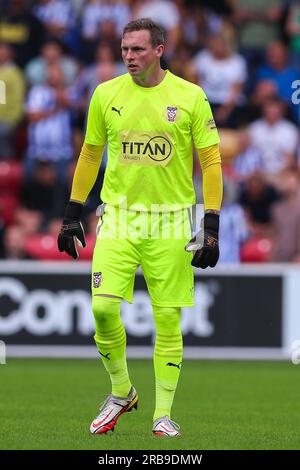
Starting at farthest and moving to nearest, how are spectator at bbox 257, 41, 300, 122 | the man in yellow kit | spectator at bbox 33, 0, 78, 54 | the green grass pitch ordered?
spectator at bbox 33, 0, 78, 54 < spectator at bbox 257, 41, 300, 122 < the man in yellow kit < the green grass pitch

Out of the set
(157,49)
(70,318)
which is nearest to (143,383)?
(70,318)

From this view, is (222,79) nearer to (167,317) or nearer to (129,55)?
(129,55)

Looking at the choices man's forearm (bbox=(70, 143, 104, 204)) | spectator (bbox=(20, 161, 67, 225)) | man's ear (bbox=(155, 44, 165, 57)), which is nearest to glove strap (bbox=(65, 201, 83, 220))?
man's forearm (bbox=(70, 143, 104, 204))

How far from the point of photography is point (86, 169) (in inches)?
319

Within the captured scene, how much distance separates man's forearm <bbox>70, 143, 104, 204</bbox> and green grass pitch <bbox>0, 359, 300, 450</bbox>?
1.54 m

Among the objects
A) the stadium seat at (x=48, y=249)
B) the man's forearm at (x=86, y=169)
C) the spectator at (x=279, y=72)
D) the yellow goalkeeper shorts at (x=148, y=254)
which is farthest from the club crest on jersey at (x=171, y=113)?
the spectator at (x=279, y=72)

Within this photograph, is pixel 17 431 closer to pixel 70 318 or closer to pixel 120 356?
pixel 120 356

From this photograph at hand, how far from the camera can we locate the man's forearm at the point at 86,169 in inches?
318

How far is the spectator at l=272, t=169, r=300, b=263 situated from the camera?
14547 mm

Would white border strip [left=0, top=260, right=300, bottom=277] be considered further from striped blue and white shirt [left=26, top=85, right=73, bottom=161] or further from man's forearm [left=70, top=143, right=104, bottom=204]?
man's forearm [left=70, top=143, right=104, bottom=204]

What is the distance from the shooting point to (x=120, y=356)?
26.1 feet

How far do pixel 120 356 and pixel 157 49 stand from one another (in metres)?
1.95

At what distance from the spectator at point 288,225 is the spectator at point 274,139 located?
119 centimetres

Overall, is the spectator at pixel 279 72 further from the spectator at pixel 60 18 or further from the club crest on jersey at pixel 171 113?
the club crest on jersey at pixel 171 113
